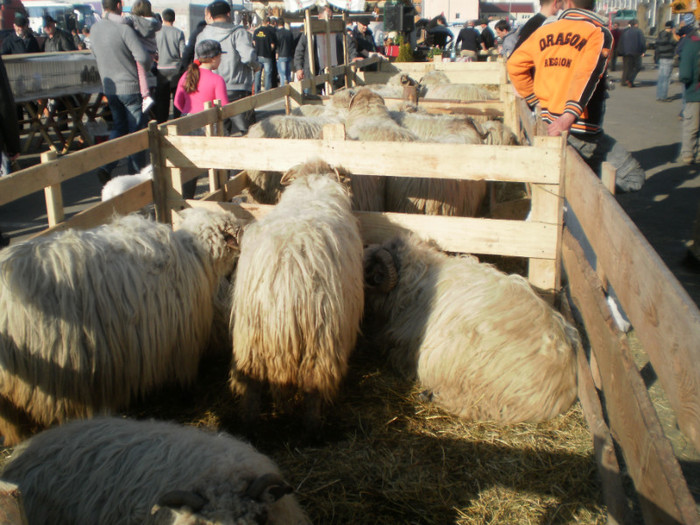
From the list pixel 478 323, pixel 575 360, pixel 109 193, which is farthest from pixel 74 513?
pixel 109 193

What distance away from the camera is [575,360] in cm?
352

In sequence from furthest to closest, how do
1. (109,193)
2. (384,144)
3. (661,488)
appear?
(109,193)
(384,144)
(661,488)

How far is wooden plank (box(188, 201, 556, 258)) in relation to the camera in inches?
157

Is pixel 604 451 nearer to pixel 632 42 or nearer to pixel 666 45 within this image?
pixel 666 45

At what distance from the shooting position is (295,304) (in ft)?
9.80

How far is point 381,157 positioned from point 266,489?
8.76 feet

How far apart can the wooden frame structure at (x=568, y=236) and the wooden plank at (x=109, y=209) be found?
1cm

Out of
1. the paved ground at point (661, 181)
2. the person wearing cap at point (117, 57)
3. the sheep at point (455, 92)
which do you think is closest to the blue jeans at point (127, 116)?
the person wearing cap at point (117, 57)

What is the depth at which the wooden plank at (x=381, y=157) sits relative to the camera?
3.84 meters

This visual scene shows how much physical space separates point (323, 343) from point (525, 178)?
71.0 inches

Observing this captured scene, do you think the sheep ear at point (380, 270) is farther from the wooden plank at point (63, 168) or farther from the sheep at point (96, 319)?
the wooden plank at point (63, 168)

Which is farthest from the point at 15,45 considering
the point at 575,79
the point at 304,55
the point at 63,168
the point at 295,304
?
the point at 295,304

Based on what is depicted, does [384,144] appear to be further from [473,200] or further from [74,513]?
[74,513]

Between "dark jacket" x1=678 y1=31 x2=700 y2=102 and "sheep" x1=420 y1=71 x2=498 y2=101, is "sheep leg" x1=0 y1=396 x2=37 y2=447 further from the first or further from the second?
"dark jacket" x1=678 y1=31 x2=700 y2=102
